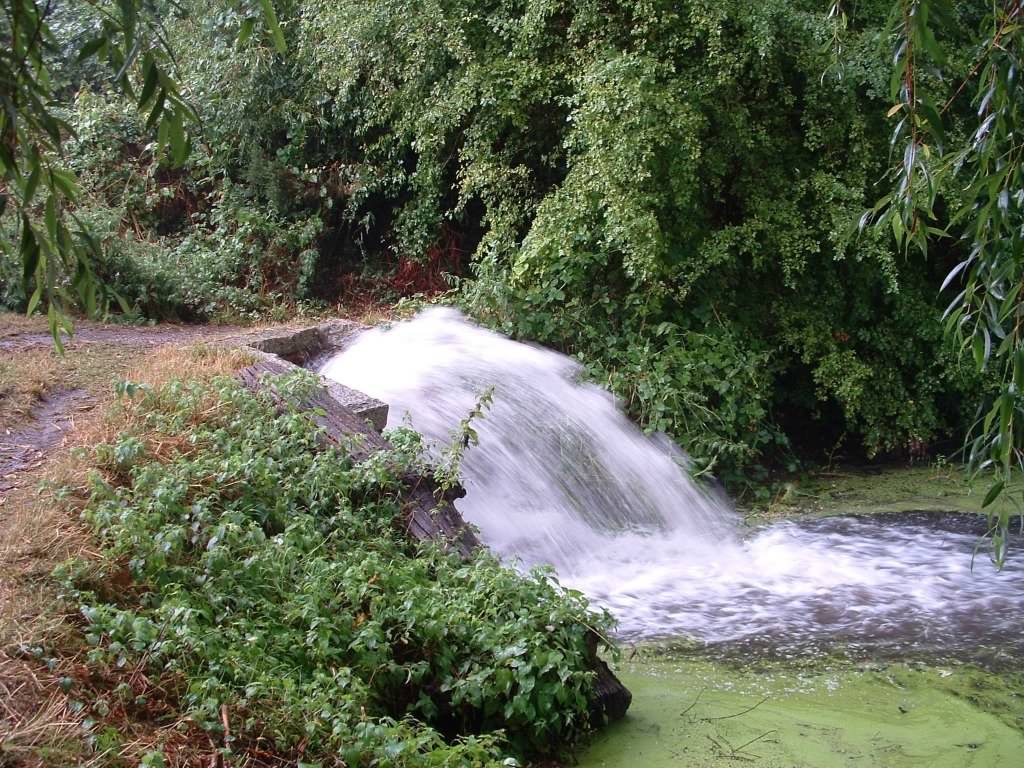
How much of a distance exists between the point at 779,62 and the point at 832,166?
102 centimetres

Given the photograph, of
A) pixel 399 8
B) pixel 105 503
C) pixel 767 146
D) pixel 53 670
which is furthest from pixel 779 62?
pixel 53 670

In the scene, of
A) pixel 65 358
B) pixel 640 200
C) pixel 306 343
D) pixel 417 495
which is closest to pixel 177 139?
pixel 417 495

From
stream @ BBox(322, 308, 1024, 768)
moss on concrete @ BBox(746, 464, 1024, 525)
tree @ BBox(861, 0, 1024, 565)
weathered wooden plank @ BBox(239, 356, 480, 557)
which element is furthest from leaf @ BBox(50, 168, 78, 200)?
moss on concrete @ BBox(746, 464, 1024, 525)

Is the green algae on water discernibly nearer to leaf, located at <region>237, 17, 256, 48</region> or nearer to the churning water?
the churning water

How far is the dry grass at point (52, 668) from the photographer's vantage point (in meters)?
3.30

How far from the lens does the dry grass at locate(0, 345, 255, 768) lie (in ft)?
10.8

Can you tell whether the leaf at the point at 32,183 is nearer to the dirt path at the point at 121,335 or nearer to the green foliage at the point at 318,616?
the green foliage at the point at 318,616

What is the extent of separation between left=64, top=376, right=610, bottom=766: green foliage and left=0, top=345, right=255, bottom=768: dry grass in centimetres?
9

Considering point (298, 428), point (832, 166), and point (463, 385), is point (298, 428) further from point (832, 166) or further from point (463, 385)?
point (832, 166)

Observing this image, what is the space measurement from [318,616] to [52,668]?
1019 mm

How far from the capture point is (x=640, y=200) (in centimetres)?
913

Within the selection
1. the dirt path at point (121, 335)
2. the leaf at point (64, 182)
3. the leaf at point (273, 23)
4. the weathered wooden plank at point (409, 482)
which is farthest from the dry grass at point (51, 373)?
the leaf at point (273, 23)

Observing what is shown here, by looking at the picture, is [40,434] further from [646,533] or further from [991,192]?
[991,192]

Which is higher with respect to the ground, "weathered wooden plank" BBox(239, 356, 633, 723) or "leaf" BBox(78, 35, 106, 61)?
"leaf" BBox(78, 35, 106, 61)
